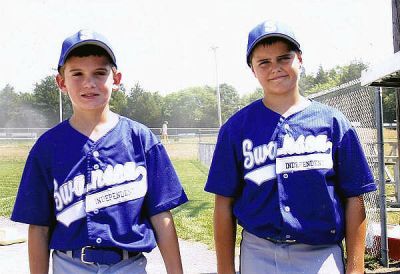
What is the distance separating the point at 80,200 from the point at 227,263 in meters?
0.74

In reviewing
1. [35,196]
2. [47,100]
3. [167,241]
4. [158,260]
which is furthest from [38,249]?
[47,100]

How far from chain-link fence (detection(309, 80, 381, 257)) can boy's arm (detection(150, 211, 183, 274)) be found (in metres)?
3.55

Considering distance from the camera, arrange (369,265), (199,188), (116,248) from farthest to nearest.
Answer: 1. (199,188)
2. (369,265)
3. (116,248)

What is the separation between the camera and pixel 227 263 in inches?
90.2

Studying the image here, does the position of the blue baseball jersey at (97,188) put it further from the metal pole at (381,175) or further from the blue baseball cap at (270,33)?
the metal pole at (381,175)

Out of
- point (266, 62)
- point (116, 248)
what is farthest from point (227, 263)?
point (266, 62)

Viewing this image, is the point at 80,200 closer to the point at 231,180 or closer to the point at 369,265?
the point at 231,180

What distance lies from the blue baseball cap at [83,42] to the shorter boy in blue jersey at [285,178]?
66cm

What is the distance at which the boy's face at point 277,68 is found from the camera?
224cm

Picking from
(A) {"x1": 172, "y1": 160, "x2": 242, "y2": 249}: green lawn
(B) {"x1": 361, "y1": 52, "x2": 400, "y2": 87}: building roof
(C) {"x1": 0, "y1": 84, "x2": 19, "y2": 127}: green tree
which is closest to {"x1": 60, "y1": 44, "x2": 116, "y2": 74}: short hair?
(B) {"x1": 361, "y1": 52, "x2": 400, "y2": 87}: building roof

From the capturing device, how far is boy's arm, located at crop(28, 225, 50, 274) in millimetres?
2160

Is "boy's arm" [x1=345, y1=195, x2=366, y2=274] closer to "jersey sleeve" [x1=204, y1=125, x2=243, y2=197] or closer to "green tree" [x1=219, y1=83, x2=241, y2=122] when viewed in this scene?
"jersey sleeve" [x1=204, y1=125, x2=243, y2=197]

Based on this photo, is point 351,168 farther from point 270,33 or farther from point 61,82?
point 61,82

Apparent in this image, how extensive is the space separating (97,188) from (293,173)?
0.85 meters
